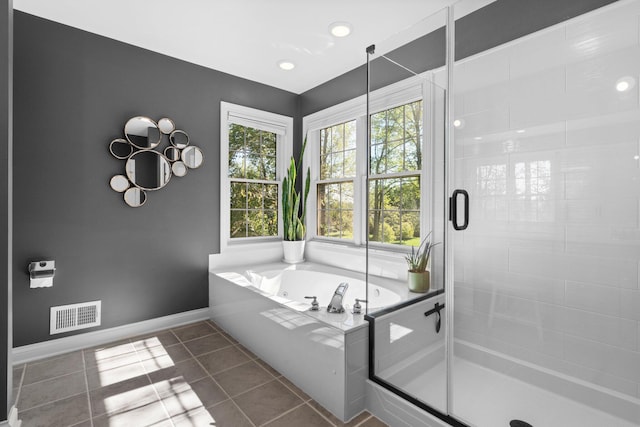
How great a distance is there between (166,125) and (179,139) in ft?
0.51

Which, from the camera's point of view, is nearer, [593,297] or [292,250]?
[593,297]

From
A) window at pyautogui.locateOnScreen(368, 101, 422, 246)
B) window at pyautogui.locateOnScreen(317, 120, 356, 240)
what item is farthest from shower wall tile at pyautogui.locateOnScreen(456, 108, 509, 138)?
window at pyautogui.locateOnScreen(317, 120, 356, 240)

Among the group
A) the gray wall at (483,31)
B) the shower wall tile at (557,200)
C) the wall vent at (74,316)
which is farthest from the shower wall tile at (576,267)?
the wall vent at (74,316)

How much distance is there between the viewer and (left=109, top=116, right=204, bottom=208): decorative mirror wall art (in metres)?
2.62

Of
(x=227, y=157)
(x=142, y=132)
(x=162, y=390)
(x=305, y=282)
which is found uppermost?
(x=142, y=132)

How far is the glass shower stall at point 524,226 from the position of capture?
1.36 metres

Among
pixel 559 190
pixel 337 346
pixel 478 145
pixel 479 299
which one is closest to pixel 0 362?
pixel 337 346

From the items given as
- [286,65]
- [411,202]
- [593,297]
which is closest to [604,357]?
[593,297]

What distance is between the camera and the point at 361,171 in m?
3.16

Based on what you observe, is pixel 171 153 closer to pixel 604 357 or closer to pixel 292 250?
pixel 292 250

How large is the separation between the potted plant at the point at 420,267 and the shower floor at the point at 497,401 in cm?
41

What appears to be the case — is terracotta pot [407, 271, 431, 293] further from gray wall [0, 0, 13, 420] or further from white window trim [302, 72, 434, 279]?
gray wall [0, 0, 13, 420]

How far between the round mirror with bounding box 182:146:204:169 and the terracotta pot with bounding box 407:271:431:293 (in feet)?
7.19

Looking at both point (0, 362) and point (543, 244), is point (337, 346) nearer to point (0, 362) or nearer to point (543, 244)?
point (543, 244)
